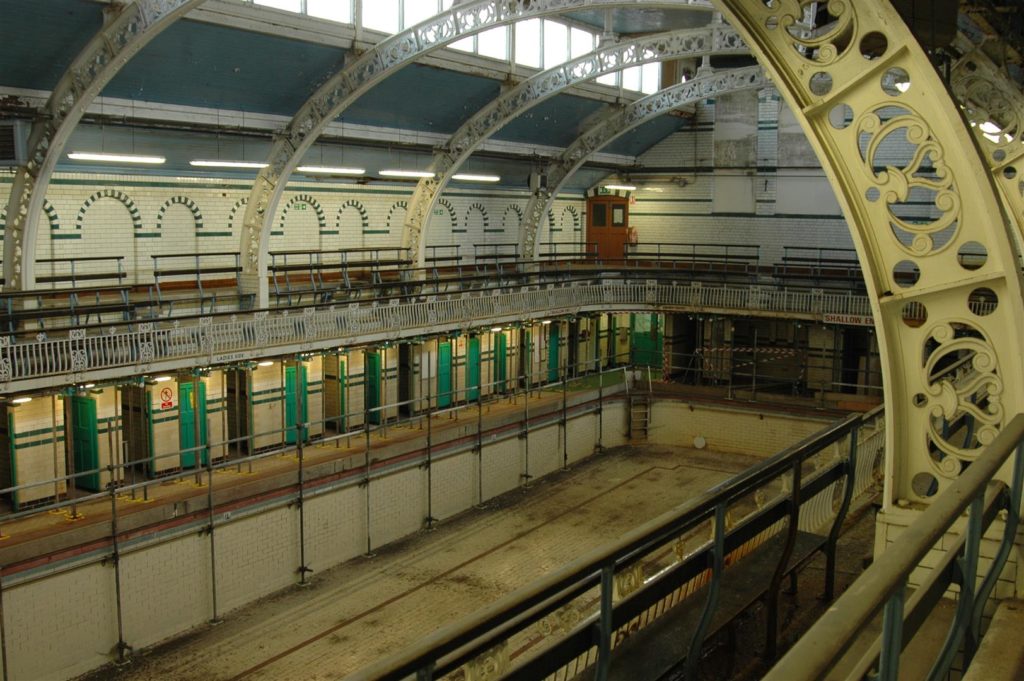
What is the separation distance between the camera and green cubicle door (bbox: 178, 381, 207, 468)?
59.6ft

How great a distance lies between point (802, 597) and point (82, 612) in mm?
11010

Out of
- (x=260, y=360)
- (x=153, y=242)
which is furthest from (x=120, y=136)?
(x=260, y=360)

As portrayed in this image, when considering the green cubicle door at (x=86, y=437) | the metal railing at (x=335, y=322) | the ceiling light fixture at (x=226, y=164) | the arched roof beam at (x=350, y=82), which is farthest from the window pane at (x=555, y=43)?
the green cubicle door at (x=86, y=437)

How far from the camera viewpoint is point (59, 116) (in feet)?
54.7

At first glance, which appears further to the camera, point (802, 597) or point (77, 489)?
point (77, 489)

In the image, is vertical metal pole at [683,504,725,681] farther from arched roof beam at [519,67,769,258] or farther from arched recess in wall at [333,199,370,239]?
arched recess in wall at [333,199,370,239]

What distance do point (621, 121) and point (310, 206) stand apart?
10145 millimetres

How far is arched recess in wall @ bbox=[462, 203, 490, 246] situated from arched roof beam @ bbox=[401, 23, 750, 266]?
375 cm

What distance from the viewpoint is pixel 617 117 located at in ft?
96.6

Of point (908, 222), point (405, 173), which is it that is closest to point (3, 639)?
point (908, 222)

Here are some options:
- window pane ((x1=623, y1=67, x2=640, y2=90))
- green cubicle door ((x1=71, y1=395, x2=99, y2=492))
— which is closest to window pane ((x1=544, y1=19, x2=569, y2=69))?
window pane ((x1=623, y1=67, x2=640, y2=90))

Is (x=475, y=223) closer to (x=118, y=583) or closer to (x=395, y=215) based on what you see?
(x=395, y=215)

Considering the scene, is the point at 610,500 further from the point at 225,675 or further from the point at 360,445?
the point at 225,675

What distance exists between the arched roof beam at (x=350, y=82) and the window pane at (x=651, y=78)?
479 inches
